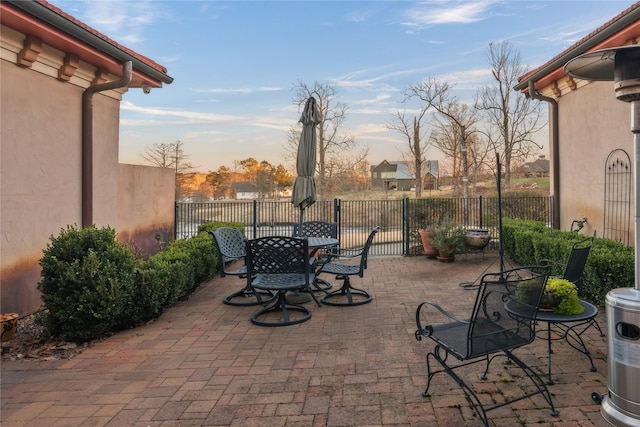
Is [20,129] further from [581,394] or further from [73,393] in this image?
[581,394]

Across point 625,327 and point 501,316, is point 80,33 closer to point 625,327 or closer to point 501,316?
point 501,316

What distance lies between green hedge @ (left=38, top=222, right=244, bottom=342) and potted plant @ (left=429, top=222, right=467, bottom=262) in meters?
5.48

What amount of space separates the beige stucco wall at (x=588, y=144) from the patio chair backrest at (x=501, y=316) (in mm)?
4483

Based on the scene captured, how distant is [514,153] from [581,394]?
65.2 feet

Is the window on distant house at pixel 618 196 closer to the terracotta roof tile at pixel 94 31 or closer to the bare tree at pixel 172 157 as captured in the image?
the terracotta roof tile at pixel 94 31

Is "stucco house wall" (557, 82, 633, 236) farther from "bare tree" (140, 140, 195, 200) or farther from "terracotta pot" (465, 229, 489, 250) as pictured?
"bare tree" (140, 140, 195, 200)

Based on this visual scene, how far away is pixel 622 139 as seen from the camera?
5.73 meters

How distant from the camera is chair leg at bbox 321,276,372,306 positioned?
16.0ft

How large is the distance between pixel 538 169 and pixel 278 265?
1281 inches

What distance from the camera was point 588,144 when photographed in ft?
22.1

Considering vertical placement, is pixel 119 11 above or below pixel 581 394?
above

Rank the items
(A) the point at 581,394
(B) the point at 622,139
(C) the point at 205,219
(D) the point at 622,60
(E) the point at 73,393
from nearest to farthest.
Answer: (D) the point at 622,60, (A) the point at 581,394, (E) the point at 73,393, (B) the point at 622,139, (C) the point at 205,219

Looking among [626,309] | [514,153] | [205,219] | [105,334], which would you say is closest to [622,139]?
[626,309]

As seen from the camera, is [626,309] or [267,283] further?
[267,283]
